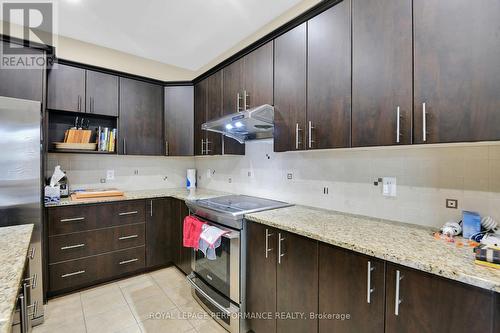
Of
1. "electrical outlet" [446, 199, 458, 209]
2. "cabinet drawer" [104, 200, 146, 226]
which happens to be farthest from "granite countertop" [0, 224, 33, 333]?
"electrical outlet" [446, 199, 458, 209]

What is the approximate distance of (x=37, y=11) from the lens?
7.43 feet

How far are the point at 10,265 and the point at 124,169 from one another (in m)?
2.30

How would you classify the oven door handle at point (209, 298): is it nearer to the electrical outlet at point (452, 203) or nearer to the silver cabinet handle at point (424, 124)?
the electrical outlet at point (452, 203)

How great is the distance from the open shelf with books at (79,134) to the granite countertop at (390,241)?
2.12m

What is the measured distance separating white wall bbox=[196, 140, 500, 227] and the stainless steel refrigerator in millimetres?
1924

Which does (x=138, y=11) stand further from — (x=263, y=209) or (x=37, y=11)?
(x=263, y=209)

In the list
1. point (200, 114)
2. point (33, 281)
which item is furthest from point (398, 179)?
point (33, 281)

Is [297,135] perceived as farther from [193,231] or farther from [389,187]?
[193,231]

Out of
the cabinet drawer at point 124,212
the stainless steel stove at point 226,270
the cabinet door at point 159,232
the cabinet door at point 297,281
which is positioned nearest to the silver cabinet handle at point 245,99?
the stainless steel stove at point 226,270

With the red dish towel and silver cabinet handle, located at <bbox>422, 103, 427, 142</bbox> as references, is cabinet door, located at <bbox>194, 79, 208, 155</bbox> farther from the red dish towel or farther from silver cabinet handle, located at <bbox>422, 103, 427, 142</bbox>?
silver cabinet handle, located at <bbox>422, 103, 427, 142</bbox>

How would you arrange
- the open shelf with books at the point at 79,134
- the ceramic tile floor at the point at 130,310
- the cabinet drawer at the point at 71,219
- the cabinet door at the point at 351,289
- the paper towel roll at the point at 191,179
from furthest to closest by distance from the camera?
the paper towel roll at the point at 191,179 < the open shelf with books at the point at 79,134 < the cabinet drawer at the point at 71,219 < the ceramic tile floor at the point at 130,310 < the cabinet door at the point at 351,289

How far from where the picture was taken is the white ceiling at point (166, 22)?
7.04ft

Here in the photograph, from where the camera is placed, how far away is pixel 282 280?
1531 millimetres

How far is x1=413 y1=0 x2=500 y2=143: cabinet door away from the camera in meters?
0.98
